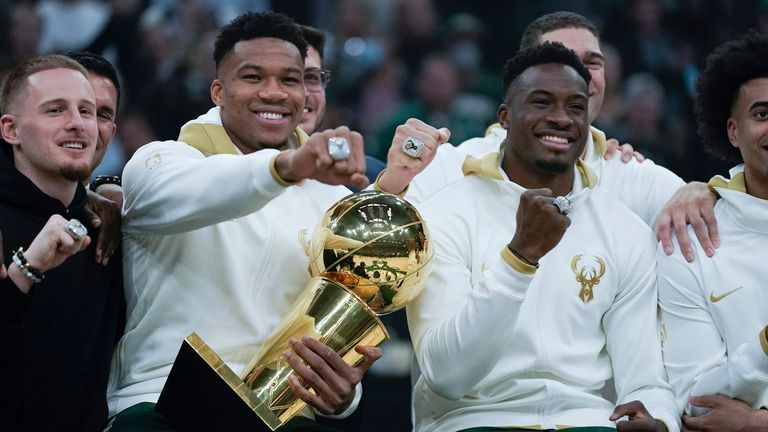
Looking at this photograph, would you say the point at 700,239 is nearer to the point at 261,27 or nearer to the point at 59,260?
Result: the point at 261,27

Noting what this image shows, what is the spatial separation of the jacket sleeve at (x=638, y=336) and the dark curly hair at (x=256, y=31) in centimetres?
150

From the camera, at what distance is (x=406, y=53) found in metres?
8.55

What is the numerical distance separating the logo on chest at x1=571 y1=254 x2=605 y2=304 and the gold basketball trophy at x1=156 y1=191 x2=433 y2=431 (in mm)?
583

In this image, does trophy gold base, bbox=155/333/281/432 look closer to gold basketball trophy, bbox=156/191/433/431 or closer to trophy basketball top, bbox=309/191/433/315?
gold basketball trophy, bbox=156/191/433/431

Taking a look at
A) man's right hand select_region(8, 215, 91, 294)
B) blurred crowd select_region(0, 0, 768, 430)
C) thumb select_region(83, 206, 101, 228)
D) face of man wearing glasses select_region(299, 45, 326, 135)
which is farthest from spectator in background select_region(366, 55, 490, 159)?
man's right hand select_region(8, 215, 91, 294)

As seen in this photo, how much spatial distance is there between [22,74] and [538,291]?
1924 millimetres

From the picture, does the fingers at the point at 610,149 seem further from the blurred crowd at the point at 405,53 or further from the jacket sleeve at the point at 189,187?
the blurred crowd at the point at 405,53

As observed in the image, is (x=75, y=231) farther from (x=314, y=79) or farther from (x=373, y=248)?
(x=314, y=79)

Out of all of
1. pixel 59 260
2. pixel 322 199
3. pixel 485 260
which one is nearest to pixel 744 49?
pixel 485 260

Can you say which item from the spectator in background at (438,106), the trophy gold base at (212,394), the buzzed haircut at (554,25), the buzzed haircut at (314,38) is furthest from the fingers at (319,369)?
the spectator in background at (438,106)

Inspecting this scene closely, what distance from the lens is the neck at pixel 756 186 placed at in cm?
457

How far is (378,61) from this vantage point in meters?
8.43

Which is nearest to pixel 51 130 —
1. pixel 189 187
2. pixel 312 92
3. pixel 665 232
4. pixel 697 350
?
pixel 189 187

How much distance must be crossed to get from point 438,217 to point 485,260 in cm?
25
